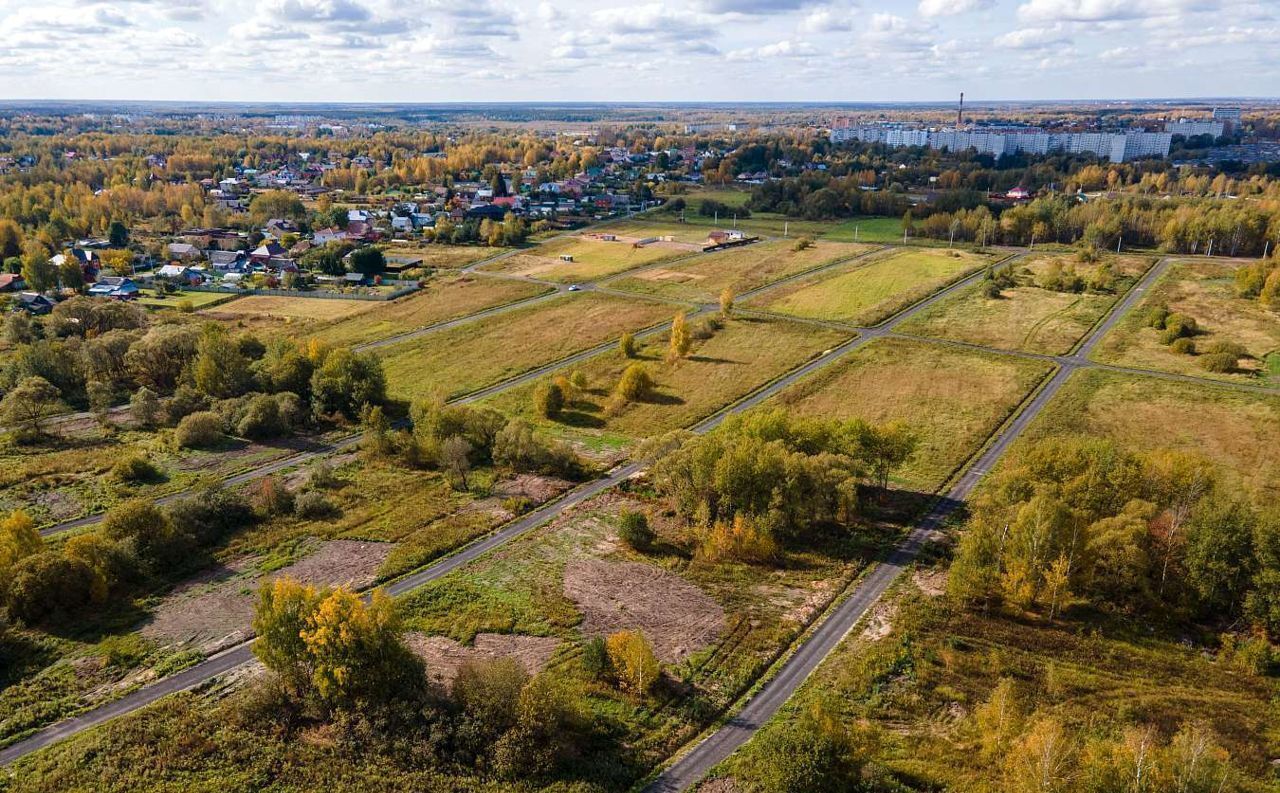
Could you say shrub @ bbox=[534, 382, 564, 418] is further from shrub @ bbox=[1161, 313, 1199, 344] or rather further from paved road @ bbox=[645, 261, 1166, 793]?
shrub @ bbox=[1161, 313, 1199, 344]

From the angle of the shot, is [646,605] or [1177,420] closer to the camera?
[646,605]

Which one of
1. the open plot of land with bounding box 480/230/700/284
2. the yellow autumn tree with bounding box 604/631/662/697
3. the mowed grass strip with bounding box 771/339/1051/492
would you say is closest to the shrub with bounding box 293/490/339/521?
the yellow autumn tree with bounding box 604/631/662/697

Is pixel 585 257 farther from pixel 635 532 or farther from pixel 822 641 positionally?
pixel 822 641

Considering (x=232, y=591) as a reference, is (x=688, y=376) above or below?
above

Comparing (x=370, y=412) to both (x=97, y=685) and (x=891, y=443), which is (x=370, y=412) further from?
(x=891, y=443)

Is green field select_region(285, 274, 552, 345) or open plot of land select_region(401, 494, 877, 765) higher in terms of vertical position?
green field select_region(285, 274, 552, 345)

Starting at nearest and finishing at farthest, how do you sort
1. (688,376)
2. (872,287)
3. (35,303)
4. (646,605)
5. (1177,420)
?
(646,605)
(1177,420)
(688,376)
(35,303)
(872,287)

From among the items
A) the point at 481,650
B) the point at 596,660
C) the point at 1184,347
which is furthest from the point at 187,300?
the point at 1184,347
